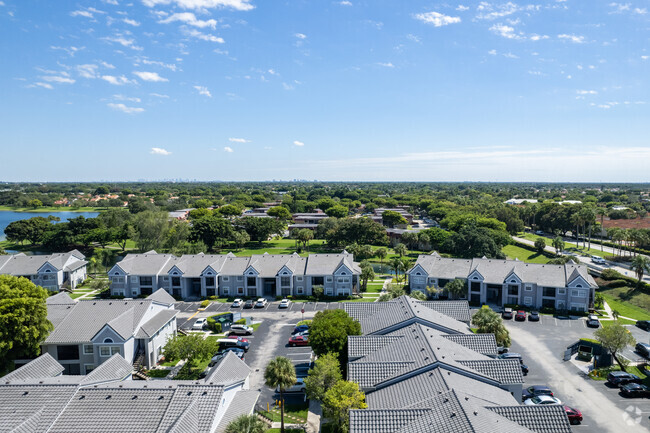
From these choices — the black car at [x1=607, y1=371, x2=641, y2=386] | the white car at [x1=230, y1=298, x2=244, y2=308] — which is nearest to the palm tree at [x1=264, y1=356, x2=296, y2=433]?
the black car at [x1=607, y1=371, x2=641, y2=386]

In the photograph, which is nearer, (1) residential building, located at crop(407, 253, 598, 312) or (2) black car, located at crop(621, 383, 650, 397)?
(2) black car, located at crop(621, 383, 650, 397)

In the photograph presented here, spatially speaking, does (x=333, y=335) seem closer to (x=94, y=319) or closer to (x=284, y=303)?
(x=284, y=303)

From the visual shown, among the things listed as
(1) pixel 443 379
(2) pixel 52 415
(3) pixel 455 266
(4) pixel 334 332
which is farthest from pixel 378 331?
(3) pixel 455 266

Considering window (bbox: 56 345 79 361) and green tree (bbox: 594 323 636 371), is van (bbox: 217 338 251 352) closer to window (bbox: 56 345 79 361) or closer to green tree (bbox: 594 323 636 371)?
window (bbox: 56 345 79 361)

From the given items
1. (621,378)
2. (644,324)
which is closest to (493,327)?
(621,378)

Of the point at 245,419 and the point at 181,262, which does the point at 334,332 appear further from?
the point at 181,262

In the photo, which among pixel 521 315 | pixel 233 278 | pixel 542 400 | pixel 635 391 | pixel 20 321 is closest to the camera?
pixel 542 400
